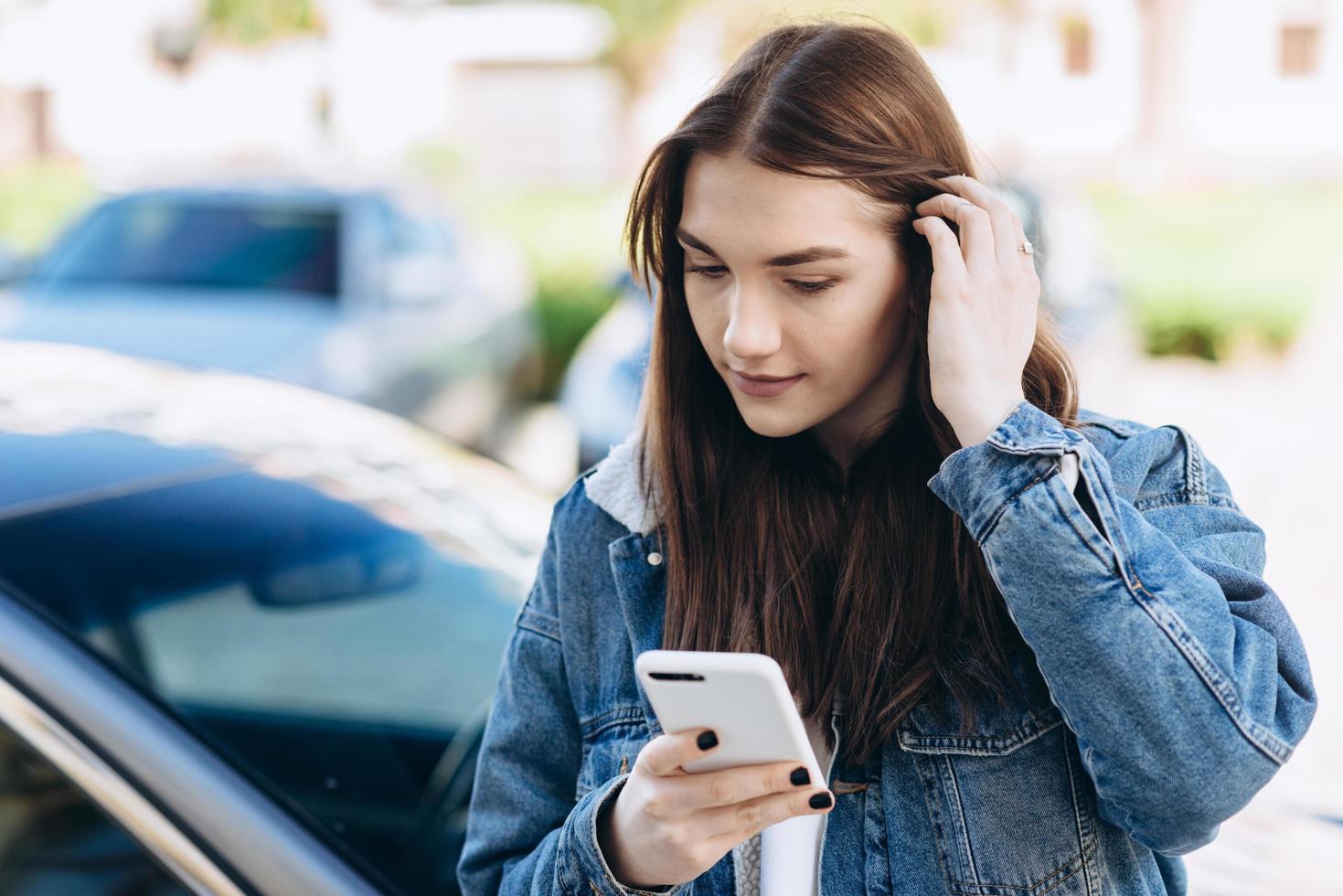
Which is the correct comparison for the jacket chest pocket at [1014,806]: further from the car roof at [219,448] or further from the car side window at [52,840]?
the car roof at [219,448]

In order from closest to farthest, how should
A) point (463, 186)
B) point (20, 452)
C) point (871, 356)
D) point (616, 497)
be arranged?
point (871, 356) → point (616, 497) → point (20, 452) → point (463, 186)

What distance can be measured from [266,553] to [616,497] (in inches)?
29.5

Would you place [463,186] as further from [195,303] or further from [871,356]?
[871,356]

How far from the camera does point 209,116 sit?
2558 centimetres

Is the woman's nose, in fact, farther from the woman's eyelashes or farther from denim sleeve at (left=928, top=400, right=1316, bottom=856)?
denim sleeve at (left=928, top=400, right=1316, bottom=856)

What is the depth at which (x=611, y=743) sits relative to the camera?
144 centimetres

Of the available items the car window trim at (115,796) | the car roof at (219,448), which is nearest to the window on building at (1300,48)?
the car roof at (219,448)

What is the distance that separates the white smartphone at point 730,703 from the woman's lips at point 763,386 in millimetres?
380

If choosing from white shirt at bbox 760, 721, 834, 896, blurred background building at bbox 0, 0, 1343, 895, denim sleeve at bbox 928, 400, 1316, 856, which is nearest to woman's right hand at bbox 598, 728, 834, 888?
white shirt at bbox 760, 721, 834, 896

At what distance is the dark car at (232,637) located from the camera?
4.81 feet

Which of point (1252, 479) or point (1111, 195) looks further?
point (1111, 195)

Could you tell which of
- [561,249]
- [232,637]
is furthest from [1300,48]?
[232,637]

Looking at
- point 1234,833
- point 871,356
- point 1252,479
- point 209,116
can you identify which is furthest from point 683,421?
point 209,116

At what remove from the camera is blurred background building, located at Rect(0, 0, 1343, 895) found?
19.2ft
